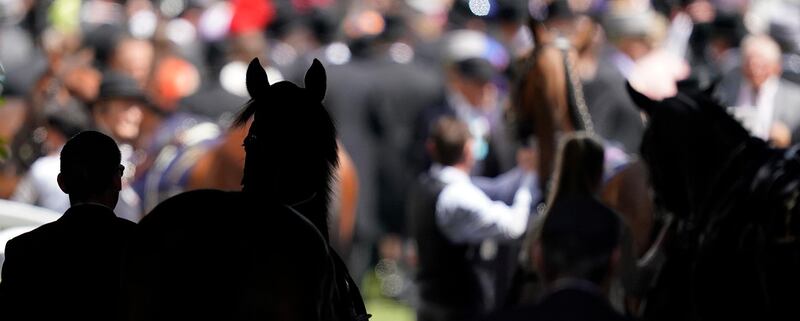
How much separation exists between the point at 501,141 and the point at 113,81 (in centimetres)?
233

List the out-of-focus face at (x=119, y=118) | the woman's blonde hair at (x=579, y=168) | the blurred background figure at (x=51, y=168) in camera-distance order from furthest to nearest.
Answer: the out-of-focus face at (x=119, y=118) → the blurred background figure at (x=51, y=168) → the woman's blonde hair at (x=579, y=168)

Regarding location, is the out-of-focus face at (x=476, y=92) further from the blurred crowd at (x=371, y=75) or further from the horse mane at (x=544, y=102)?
the horse mane at (x=544, y=102)

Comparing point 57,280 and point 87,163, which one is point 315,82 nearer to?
point 87,163

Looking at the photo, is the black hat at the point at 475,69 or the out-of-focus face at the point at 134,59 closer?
the black hat at the point at 475,69

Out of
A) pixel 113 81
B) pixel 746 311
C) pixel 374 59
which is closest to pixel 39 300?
Result: pixel 746 311

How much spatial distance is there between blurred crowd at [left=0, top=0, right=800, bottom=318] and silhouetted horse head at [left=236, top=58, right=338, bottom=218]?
4.04 meters

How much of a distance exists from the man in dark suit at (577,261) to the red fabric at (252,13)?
10663 millimetres

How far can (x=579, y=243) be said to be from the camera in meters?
3.95

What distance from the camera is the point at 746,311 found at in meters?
5.88

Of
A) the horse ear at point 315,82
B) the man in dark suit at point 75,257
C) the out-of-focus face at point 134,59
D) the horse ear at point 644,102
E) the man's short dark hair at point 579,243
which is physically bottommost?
the man's short dark hair at point 579,243

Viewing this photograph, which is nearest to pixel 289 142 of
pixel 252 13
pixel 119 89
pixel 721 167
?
pixel 721 167

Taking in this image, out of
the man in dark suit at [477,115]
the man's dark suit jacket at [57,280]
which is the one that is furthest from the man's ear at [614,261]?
the man in dark suit at [477,115]

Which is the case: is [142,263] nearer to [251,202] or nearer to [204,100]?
[251,202]

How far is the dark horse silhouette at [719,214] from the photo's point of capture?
5.77 metres
